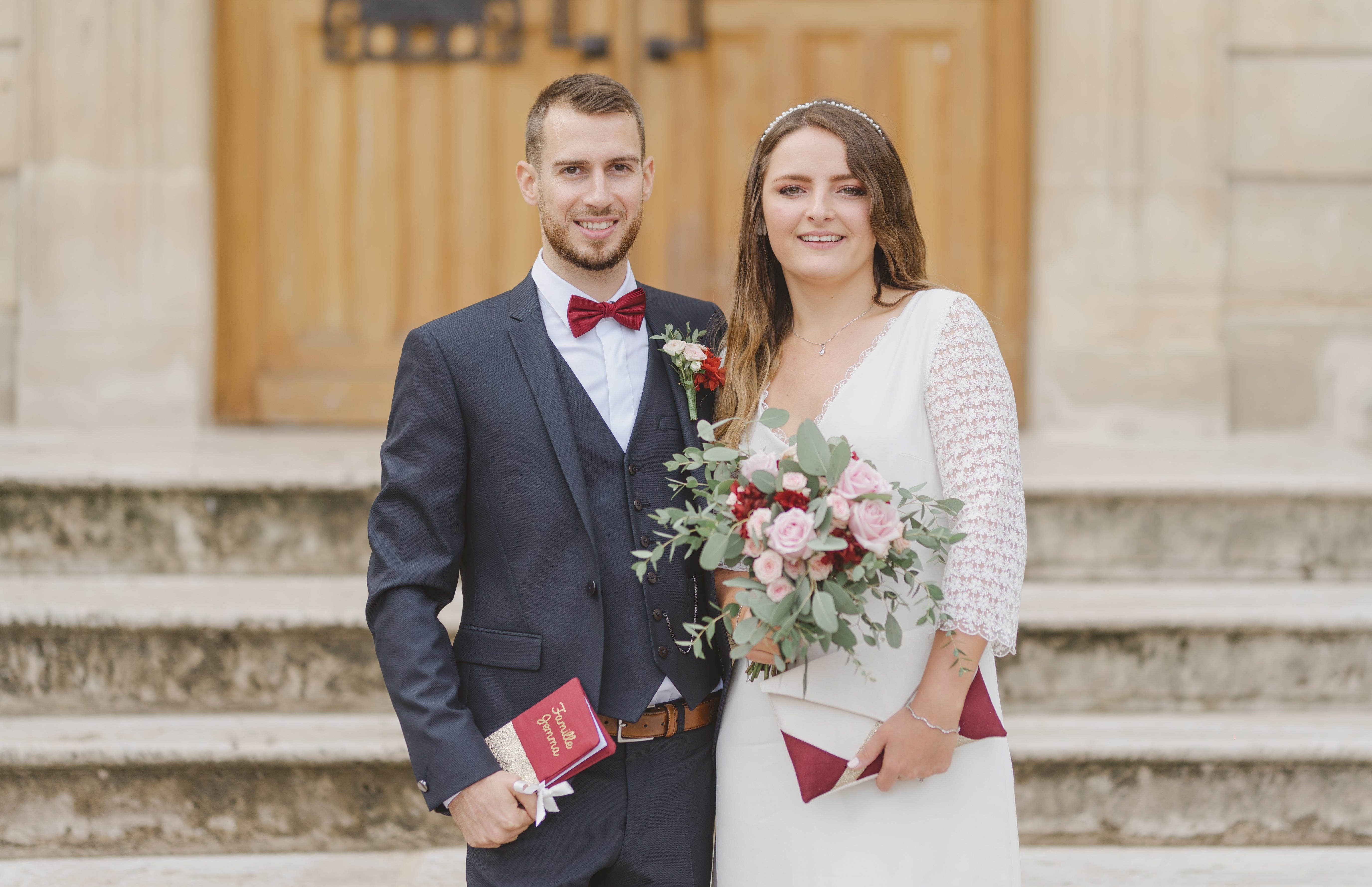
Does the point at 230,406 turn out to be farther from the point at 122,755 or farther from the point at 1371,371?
the point at 1371,371

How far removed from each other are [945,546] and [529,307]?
2.62 ft

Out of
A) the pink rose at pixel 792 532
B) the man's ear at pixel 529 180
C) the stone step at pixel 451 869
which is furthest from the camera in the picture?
the stone step at pixel 451 869

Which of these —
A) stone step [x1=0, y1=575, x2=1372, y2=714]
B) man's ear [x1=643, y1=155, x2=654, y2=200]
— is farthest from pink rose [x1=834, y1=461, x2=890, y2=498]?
stone step [x1=0, y1=575, x2=1372, y2=714]

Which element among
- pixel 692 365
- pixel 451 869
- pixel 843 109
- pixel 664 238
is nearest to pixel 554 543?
pixel 692 365

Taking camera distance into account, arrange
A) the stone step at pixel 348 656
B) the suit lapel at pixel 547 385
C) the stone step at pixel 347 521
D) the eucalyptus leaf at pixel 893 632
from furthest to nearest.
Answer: the stone step at pixel 347 521, the stone step at pixel 348 656, the suit lapel at pixel 547 385, the eucalyptus leaf at pixel 893 632

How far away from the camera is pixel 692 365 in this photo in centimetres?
190

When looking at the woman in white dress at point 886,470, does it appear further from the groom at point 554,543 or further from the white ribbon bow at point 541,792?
the white ribbon bow at point 541,792

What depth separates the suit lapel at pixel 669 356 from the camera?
1918 mm

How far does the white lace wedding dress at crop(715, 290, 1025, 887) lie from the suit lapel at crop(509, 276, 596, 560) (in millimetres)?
314

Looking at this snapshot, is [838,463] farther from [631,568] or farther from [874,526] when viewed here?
[631,568]

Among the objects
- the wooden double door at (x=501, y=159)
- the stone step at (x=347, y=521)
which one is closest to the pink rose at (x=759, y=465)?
the stone step at (x=347, y=521)

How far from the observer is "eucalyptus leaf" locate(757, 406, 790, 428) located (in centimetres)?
166

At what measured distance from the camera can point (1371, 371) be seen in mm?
4398

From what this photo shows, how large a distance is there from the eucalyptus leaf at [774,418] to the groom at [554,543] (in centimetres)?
25
